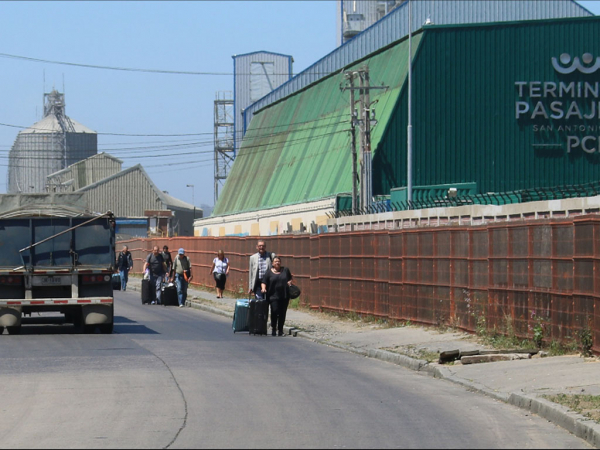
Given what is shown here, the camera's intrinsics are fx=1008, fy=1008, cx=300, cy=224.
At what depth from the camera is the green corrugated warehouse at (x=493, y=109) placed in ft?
157

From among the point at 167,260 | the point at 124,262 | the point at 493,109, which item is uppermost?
the point at 493,109

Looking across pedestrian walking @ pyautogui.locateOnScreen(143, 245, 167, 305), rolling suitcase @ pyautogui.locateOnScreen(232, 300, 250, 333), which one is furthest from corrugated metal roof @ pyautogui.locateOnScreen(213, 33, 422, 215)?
rolling suitcase @ pyautogui.locateOnScreen(232, 300, 250, 333)

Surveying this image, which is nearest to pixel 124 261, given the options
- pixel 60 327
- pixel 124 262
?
pixel 124 262

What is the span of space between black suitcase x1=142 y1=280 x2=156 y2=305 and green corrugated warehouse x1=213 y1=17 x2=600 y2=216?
17.3 meters

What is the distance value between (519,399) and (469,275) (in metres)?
7.64

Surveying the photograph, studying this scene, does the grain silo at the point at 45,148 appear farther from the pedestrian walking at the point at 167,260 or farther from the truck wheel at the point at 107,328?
the truck wheel at the point at 107,328

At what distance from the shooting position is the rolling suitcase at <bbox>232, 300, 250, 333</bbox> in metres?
21.1

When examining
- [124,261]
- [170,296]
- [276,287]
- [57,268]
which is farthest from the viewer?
[124,261]

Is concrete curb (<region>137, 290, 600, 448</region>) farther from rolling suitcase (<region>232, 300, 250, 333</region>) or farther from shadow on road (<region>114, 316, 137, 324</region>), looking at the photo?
shadow on road (<region>114, 316, 137, 324</region>)

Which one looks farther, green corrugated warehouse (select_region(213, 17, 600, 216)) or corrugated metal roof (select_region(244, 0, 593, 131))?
corrugated metal roof (select_region(244, 0, 593, 131))

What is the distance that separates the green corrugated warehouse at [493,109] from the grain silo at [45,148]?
59835 mm

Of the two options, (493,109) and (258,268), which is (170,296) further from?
(493,109)

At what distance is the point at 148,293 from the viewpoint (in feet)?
106

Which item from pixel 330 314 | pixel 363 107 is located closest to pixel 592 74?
pixel 363 107
